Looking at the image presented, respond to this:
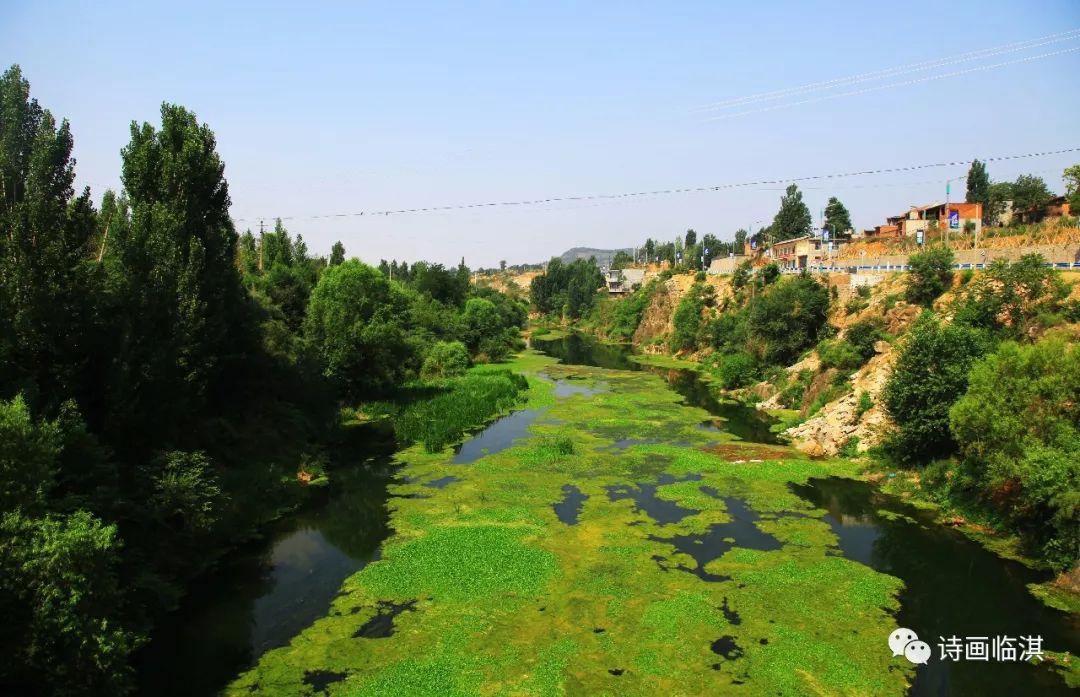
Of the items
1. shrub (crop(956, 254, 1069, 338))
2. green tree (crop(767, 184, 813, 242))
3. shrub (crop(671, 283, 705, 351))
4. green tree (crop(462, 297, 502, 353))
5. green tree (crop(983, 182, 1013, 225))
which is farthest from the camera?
green tree (crop(767, 184, 813, 242))

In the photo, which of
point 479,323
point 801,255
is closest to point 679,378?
point 479,323

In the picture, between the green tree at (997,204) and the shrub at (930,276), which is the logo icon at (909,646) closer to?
the shrub at (930,276)

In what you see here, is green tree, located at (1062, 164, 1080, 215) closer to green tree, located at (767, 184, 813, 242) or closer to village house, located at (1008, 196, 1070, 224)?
village house, located at (1008, 196, 1070, 224)

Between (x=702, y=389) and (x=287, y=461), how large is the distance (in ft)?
131

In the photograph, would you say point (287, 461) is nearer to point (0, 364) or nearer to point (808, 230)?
point (0, 364)

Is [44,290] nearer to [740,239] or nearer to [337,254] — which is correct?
[337,254]

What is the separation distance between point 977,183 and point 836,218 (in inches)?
857

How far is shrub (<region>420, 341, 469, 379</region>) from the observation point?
62281 mm

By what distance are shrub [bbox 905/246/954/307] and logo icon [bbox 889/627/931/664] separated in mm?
33888

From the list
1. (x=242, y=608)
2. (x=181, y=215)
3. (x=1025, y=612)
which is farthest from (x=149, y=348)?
(x=1025, y=612)

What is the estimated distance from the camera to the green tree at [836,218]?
104688 mm

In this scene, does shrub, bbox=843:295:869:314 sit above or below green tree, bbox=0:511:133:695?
above

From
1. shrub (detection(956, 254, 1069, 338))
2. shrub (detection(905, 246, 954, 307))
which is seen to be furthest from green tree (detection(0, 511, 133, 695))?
shrub (detection(905, 246, 954, 307))

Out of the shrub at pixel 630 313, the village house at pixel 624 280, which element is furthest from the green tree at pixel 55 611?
the village house at pixel 624 280
